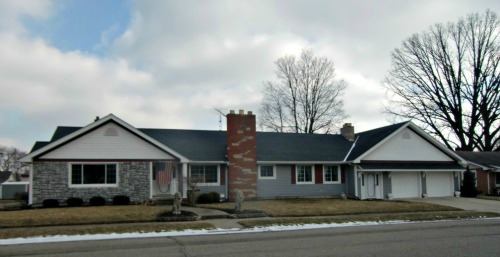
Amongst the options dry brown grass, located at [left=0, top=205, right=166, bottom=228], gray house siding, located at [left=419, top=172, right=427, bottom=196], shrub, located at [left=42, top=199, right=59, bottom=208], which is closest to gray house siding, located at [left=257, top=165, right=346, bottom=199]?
gray house siding, located at [left=419, top=172, right=427, bottom=196]

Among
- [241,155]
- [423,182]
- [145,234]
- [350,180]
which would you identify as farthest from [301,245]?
[423,182]

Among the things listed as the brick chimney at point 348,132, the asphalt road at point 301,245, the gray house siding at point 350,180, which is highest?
Answer: the brick chimney at point 348,132

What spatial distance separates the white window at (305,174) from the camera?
99.3 ft

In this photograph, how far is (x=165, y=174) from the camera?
26234 millimetres

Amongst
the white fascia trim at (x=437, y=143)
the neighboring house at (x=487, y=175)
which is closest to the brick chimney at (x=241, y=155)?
the white fascia trim at (x=437, y=143)

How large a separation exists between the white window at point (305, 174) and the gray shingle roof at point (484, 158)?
1746 cm

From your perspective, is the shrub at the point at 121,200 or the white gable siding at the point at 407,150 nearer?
the shrub at the point at 121,200

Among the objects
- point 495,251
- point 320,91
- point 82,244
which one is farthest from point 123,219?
point 320,91

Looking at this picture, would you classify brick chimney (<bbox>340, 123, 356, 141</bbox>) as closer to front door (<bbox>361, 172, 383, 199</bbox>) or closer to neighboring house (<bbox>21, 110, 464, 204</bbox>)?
neighboring house (<bbox>21, 110, 464, 204</bbox>)

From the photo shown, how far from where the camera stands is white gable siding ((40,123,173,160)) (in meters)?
24.7

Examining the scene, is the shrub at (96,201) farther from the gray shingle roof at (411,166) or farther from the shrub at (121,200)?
the gray shingle roof at (411,166)

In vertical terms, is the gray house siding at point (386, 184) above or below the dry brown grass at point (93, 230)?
above

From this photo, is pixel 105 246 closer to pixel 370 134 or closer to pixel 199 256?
pixel 199 256

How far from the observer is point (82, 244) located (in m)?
12.8
